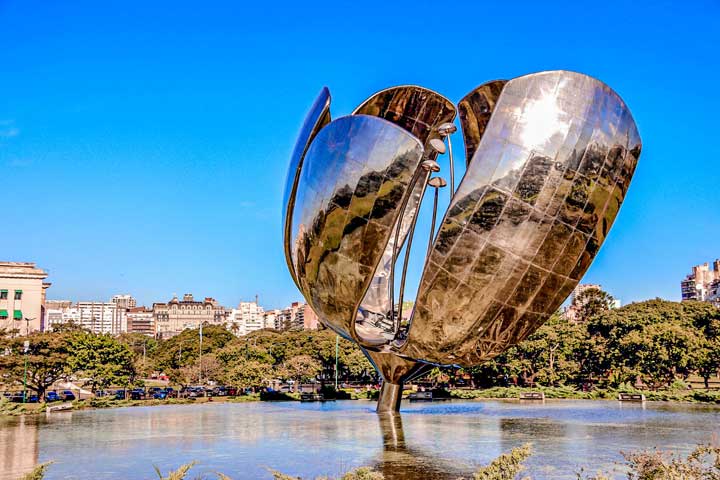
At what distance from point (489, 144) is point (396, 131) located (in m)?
1.96

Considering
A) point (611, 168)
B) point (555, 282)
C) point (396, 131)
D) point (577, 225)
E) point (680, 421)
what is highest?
point (396, 131)

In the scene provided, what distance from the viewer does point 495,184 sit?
1317 centimetres

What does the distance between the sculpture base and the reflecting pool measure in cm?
70

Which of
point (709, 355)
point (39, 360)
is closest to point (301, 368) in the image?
point (39, 360)

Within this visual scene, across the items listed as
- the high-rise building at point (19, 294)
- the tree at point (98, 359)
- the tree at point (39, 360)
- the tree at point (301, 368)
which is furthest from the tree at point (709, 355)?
the high-rise building at point (19, 294)

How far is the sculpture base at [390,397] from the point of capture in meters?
24.3

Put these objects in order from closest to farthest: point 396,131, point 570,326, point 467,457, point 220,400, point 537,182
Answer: point 537,182
point 396,131
point 467,457
point 220,400
point 570,326

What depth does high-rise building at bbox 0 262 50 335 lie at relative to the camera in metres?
77.5

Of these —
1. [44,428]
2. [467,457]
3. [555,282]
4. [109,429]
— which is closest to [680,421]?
[467,457]

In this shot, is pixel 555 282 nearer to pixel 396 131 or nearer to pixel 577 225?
pixel 577 225

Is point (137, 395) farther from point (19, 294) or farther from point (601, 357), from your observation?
point (19, 294)

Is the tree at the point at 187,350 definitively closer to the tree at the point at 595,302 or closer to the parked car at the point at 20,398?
the parked car at the point at 20,398

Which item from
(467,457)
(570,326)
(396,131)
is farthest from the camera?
(570,326)

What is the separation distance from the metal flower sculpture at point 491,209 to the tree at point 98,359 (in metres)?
29.5
